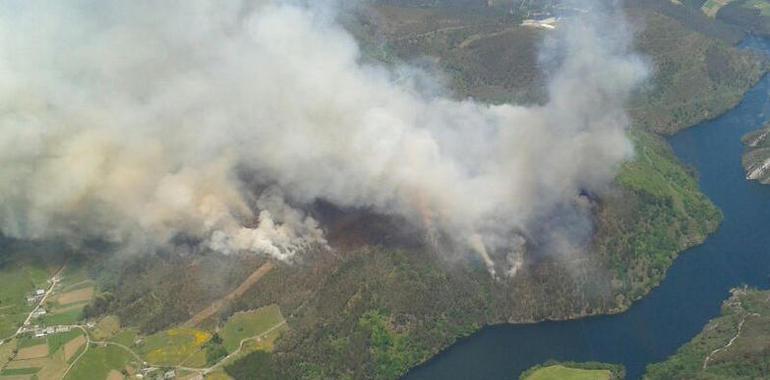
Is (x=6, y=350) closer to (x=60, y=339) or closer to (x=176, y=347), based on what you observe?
(x=60, y=339)

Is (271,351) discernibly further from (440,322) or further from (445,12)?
(445,12)

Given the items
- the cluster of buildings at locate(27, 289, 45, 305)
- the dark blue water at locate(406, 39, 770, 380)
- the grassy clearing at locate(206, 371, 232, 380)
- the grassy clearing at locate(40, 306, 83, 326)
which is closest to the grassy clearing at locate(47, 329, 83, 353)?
the grassy clearing at locate(40, 306, 83, 326)

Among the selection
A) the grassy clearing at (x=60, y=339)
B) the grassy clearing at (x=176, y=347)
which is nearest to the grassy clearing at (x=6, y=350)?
the grassy clearing at (x=60, y=339)

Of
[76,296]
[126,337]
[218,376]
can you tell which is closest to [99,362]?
[126,337]

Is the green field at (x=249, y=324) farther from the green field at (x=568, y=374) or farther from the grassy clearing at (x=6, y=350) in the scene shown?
the green field at (x=568, y=374)

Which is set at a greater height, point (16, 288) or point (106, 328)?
point (16, 288)

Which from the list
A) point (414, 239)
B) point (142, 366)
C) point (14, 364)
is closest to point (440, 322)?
point (414, 239)
